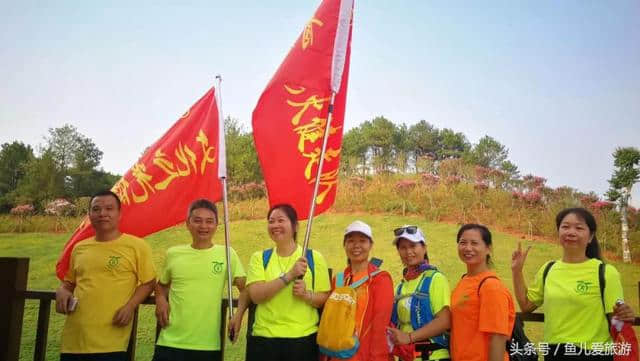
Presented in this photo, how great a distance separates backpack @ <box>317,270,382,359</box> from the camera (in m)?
1.96

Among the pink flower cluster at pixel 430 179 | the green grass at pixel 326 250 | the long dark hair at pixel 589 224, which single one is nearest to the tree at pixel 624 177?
the green grass at pixel 326 250

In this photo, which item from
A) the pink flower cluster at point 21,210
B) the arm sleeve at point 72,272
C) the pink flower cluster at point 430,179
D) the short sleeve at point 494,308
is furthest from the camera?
the pink flower cluster at point 430,179

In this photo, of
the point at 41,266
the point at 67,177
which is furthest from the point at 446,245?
the point at 67,177

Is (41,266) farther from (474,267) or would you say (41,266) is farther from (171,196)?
(474,267)

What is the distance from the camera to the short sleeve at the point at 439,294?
2.09 m

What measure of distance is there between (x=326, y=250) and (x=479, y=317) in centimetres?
628

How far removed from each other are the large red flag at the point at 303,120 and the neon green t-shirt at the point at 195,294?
2.31 ft

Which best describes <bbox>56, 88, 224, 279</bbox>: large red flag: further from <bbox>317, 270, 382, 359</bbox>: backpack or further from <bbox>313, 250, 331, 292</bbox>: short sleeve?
<bbox>317, 270, 382, 359</bbox>: backpack

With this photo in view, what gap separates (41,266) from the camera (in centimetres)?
801

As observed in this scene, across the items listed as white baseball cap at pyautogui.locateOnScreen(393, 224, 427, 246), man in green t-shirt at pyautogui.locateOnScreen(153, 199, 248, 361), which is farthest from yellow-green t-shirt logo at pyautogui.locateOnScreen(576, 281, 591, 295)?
man in green t-shirt at pyautogui.locateOnScreen(153, 199, 248, 361)

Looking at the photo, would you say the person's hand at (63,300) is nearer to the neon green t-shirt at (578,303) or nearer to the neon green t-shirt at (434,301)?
the neon green t-shirt at (434,301)

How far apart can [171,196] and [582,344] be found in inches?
95.9

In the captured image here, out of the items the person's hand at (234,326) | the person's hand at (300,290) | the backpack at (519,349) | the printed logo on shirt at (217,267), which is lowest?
the backpack at (519,349)

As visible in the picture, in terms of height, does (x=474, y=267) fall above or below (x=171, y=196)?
below
